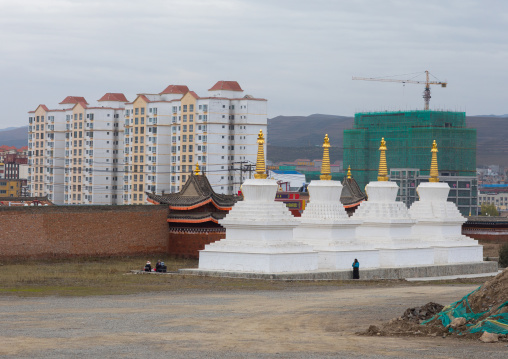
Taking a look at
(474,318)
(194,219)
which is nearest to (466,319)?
(474,318)

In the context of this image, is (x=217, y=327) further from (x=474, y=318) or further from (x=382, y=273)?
(x=382, y=273)

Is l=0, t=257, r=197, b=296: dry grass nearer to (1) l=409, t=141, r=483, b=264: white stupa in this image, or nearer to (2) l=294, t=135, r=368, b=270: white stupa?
(2) l=294, t=135, r=368, b=270: white stupa

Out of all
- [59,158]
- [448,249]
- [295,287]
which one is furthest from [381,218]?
[59,158]

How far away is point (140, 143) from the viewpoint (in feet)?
411

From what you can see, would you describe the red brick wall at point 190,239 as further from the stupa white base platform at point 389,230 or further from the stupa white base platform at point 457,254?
the stupa white base platform at point 457,254

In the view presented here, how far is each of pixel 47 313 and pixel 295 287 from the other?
11.9 m

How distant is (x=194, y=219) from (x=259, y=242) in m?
13.6

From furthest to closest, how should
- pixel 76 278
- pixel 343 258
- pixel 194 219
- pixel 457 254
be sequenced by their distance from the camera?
pixel 194 219, pixel 457 254, pixel 343 258, pixel 76 278

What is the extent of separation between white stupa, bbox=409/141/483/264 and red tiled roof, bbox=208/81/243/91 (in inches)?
2683

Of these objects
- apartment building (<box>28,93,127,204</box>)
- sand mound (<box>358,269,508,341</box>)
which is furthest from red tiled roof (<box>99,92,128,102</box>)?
sand mound (<box>358,269,508,341</box>)

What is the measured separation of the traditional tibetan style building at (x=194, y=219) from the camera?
171ft

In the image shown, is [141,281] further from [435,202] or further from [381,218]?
[435,202]

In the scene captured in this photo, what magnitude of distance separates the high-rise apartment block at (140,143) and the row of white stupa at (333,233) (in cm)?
5686

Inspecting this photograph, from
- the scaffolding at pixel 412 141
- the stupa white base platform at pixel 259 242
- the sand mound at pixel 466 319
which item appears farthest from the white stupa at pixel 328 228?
the scaffolding at pixel 412 141
